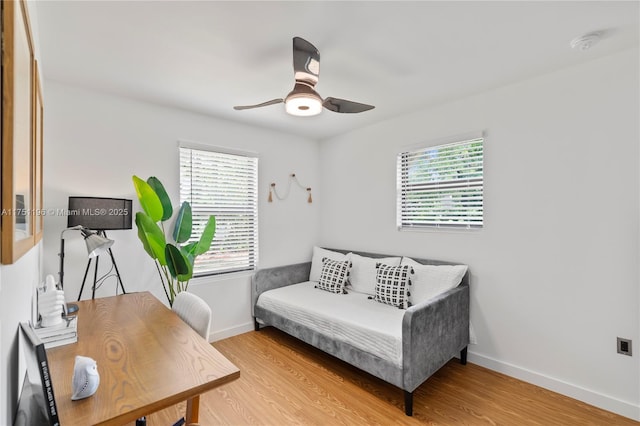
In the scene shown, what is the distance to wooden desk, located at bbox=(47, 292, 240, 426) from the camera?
970mm

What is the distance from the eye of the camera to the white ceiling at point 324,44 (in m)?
1.68

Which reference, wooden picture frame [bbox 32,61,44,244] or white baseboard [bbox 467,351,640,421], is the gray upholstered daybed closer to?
white baseboard [bbox 467,351,640,421]

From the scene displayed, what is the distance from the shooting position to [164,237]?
2.86m

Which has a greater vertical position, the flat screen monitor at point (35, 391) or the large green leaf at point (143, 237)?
the large green leaf at point (143, 237)

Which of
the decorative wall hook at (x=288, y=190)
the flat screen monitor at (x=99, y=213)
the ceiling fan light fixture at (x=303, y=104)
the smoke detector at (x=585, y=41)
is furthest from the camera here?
the decorative wall hook at (x=288, y=190)

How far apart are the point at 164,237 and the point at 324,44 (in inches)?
85.3

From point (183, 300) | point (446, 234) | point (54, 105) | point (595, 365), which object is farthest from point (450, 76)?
point (54, 105)

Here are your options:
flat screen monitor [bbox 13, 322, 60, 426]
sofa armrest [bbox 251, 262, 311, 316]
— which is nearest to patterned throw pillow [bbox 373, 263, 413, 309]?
sofa armrest [bbox 251, 262, 311, 316]

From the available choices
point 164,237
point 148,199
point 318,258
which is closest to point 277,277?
point 318,258

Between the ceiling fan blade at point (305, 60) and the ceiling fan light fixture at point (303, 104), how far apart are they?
12 centimetres

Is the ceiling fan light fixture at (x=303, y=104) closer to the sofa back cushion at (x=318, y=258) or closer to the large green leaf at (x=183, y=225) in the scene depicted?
the large green leaf at (x=183, y=225)

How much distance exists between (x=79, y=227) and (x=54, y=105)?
116cm

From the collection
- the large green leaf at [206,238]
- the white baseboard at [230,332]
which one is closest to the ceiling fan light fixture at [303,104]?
the large green leaf at [206,238]

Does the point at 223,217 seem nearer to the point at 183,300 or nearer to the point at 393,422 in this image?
the point at 183,300
